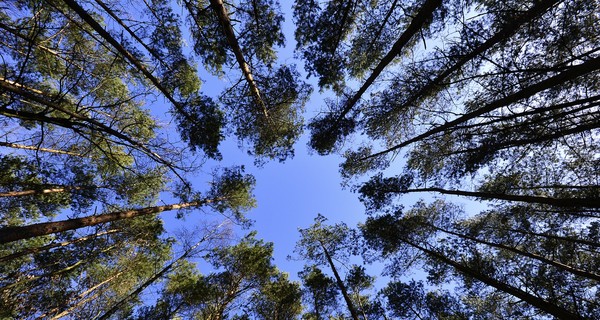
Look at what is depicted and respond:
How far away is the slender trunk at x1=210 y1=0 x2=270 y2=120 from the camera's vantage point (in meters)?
5.96

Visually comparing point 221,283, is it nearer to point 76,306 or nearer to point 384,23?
point 76,306

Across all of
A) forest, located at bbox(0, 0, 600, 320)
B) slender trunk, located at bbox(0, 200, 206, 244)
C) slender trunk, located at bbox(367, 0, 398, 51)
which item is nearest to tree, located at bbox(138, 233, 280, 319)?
forest, located at bbox(0, 0, 600, 320)

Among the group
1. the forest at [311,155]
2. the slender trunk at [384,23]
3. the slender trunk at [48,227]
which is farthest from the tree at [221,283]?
the slender trunk at [384,23]

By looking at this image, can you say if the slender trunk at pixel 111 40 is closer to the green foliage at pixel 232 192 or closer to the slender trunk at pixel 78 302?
the green foliage at pixel 232 192

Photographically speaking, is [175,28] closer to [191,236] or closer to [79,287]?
[191,236]

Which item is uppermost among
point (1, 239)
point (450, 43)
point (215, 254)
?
point (215, 254)

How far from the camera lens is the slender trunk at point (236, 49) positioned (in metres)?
5.96

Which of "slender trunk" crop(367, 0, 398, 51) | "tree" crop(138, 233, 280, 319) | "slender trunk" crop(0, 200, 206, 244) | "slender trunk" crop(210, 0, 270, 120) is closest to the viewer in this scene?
"slender trunk" crop(0, 200, 206, 244)

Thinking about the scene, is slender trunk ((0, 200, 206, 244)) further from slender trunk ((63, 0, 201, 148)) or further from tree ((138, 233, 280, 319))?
tree ((138, 233, 280, 319))

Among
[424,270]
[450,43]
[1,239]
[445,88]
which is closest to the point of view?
[1,239]

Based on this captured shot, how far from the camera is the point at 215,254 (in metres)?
12.8

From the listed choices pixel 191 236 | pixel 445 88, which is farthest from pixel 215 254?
pixel 445 88

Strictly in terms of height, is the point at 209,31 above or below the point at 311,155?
above

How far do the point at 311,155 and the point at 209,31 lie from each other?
20.3ft
